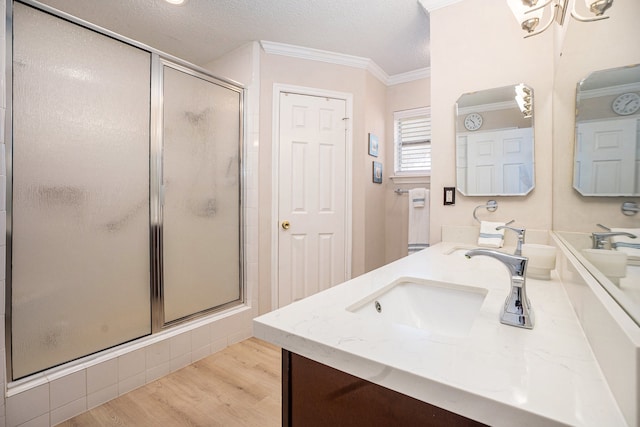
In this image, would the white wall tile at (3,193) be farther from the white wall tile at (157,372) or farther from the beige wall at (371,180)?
the beige wall at (371,180)

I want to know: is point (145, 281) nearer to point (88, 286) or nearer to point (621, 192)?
point (88, 286)

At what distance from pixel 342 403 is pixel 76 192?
63.2 inches

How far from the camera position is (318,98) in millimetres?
2549

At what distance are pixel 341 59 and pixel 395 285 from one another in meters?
2.30

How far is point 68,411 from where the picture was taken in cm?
138

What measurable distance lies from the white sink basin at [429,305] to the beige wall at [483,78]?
101 cm

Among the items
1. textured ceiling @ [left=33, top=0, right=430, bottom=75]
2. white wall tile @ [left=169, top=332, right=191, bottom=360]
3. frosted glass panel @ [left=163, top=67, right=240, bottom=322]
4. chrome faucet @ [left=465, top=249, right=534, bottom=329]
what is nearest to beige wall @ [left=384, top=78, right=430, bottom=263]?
textured ceiling @ [left=33, top=0, right=430, bottom=75]

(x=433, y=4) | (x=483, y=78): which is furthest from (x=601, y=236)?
(x=433, y=4)

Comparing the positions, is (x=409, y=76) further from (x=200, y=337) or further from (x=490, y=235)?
(x=200, y=337)

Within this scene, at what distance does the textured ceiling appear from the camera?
1.95 meters

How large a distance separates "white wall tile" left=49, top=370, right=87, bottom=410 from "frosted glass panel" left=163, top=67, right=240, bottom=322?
494 millimetres

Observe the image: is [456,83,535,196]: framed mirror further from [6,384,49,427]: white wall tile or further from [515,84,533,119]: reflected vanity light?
[6,384,49,427]: white wall tile

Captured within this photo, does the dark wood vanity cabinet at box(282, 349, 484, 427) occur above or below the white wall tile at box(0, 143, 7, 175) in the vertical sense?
below

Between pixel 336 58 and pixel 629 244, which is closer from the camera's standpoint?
pixel 629 244
